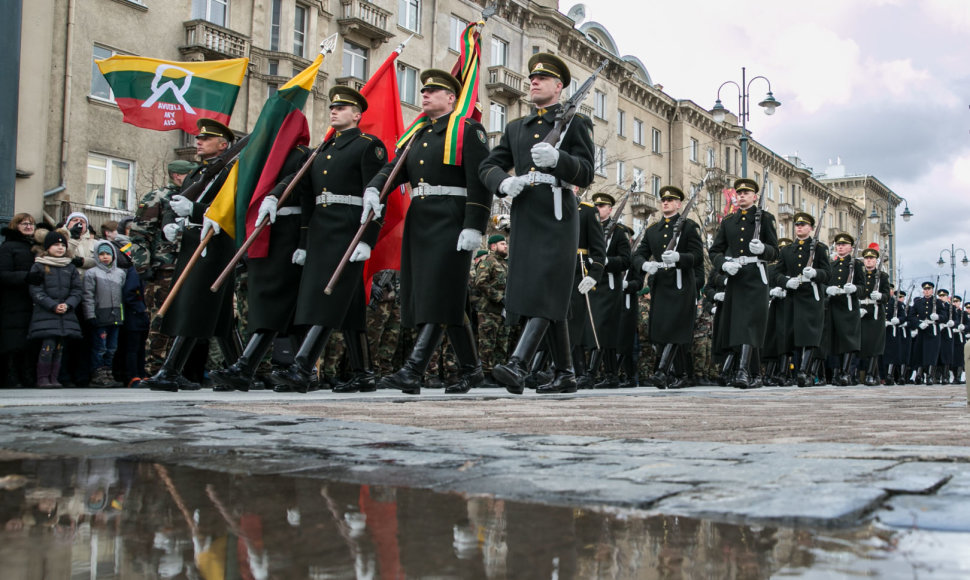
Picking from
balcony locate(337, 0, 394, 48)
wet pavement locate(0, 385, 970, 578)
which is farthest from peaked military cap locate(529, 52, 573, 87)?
balcony locate(337, 0, 394, 48)

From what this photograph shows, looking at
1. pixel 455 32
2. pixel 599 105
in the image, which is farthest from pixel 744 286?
pixel 599 105

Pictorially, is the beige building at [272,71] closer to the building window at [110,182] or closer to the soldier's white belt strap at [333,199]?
the building window at [110,182]

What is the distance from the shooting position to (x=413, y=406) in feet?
16.1

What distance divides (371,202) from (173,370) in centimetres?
→ 200

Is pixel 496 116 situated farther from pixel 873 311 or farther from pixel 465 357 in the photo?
pixel 465 357

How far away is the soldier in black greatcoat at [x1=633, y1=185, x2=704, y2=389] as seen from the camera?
10766mm

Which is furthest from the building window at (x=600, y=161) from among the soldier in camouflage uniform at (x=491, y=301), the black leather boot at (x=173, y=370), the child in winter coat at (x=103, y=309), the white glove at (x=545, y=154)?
the white glove at (x=545, y=154)

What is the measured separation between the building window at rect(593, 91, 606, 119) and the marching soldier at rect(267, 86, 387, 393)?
3113 cm

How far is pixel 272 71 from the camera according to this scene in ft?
81.0

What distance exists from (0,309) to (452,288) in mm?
4503

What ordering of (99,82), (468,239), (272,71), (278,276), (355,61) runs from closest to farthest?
(468,239), (278,276), (99,82), (272,71), (355,61)

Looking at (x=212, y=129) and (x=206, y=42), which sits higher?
(x=206, y=42)

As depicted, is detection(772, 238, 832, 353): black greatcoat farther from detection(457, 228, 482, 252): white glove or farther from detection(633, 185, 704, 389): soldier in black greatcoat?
detection(457, 228, 482, 252): white glove

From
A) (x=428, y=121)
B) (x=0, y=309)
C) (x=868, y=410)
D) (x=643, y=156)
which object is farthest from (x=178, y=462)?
(x=643, y=156)
